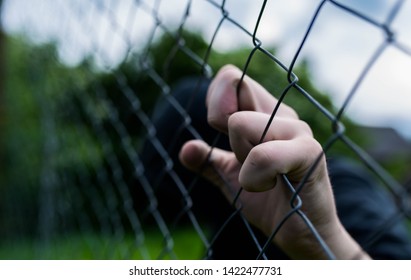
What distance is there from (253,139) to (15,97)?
3.39 m

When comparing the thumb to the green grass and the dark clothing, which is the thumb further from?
the green grass

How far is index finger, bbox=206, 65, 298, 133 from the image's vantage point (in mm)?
872

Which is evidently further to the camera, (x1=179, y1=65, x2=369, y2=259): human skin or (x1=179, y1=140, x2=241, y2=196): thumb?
(x1=179, y1=140, x2=241, y2=196): thumb

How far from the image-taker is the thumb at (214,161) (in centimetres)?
104

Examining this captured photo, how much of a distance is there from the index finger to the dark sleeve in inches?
21.6

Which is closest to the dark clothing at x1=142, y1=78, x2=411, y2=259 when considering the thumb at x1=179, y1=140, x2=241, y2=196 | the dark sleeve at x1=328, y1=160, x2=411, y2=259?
the dark sleeve at x1=328, y1=160, x2=411, y2=259

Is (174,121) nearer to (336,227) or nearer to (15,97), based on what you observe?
(336,227)

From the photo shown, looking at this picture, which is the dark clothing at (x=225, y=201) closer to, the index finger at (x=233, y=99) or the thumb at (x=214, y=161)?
the thumb at (x=214, y=161)

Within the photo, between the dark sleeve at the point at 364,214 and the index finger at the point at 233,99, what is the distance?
55cm

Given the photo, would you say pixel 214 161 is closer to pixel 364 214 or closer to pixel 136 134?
pixel 364 214

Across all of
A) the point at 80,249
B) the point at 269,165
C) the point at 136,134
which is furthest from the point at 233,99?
the point at 136,134

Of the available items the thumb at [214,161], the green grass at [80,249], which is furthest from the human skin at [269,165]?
the green grass at [80,249]

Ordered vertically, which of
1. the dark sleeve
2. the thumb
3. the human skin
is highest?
the dark sleeve
